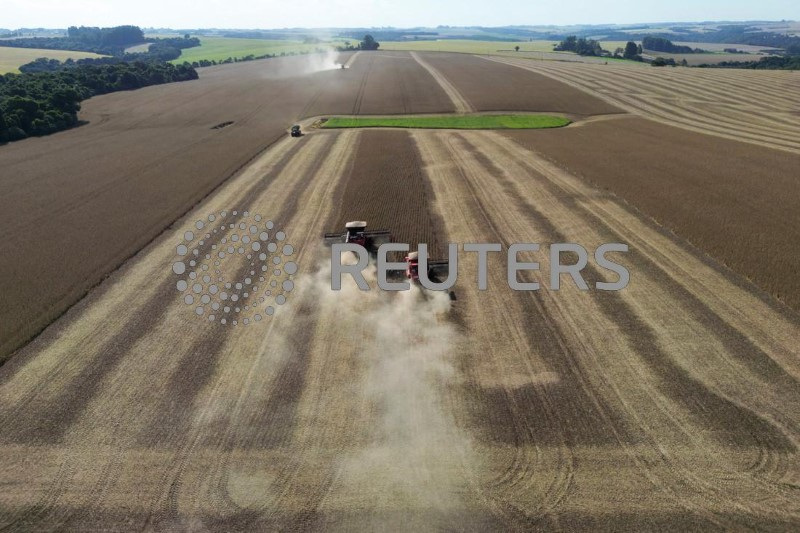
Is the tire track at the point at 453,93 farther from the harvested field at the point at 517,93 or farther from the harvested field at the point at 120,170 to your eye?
the harvested field at the point at 120,170

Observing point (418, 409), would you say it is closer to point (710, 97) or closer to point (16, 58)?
point (710, 97)

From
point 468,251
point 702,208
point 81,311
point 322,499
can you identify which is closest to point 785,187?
point 702,208

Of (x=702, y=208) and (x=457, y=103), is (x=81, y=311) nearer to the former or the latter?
(x=702, y=208)

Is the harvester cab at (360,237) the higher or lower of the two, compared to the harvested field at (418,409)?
higher

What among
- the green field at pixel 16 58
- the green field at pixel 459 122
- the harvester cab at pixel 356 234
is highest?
the green field at pixel 16 58

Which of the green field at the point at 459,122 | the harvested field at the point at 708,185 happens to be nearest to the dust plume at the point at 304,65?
the green field at the point at 459,122

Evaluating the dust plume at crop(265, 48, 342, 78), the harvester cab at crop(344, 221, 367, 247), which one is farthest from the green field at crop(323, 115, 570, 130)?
the dust plume at crop(265, 48, 342, 78)
